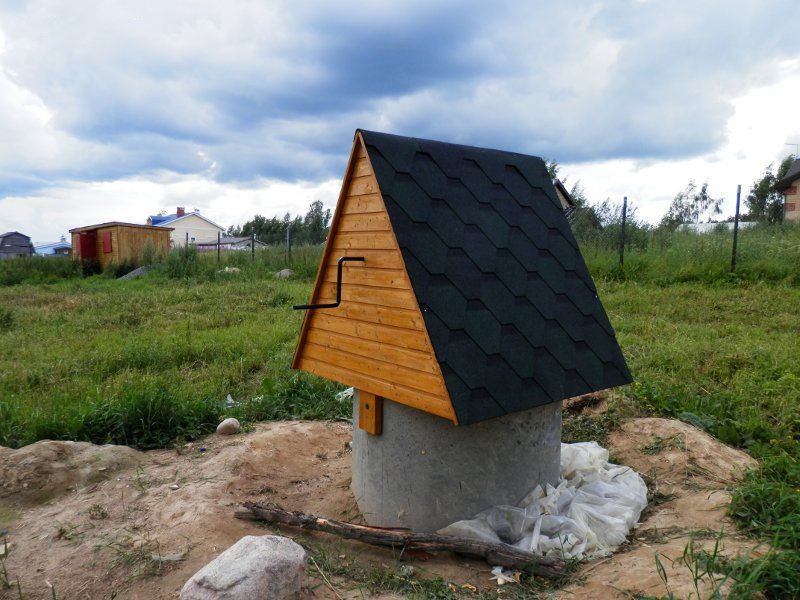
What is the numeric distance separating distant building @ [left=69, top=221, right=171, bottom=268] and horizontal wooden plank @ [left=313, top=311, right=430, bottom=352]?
56.1 ft

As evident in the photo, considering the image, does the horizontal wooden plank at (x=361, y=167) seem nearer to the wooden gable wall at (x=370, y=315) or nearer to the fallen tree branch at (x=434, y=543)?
the wooden gable wall at (x=370, y=315)

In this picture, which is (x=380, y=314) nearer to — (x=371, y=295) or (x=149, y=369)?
(x=371, y=295)

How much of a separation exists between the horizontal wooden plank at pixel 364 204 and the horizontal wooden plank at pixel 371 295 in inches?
16.9

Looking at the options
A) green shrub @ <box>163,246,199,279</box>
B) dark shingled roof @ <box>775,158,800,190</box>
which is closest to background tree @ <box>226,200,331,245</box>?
green shrub @ <box>163,246,199,279</box>

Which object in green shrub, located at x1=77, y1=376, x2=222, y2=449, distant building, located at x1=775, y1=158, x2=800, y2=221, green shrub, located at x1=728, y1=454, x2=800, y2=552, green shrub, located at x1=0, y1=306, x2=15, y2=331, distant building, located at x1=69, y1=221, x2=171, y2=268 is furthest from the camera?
distant building, located at x1=775, y1=158, x2=800, y2=221

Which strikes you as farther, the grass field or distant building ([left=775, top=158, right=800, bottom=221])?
distant building ([left=775, top=158, right=800, bottom=221])

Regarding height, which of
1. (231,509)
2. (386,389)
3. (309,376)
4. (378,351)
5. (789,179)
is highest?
(789,179)

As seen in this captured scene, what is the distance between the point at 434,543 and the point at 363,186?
6.75 feet

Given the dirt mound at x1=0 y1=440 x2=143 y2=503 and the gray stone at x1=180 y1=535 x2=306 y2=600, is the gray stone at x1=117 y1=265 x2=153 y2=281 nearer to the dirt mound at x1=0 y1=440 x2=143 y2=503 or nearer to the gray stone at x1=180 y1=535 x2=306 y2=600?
the dirt mound at x1=0 y1=440 x2=143 y2=503

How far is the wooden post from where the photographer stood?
137 inches

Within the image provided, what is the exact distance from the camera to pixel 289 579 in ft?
8.59

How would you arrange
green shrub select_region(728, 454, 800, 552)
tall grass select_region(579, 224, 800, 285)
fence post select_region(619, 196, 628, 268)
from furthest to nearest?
fence post select_region(619, 196, 628, 268) < tall grass select_region(579, 224, 800, 285) < green shrub select_region(728, 454, 800, 552)

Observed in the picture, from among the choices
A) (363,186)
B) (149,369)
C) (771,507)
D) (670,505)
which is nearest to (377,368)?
(363,186)

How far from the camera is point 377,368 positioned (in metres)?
3.30
